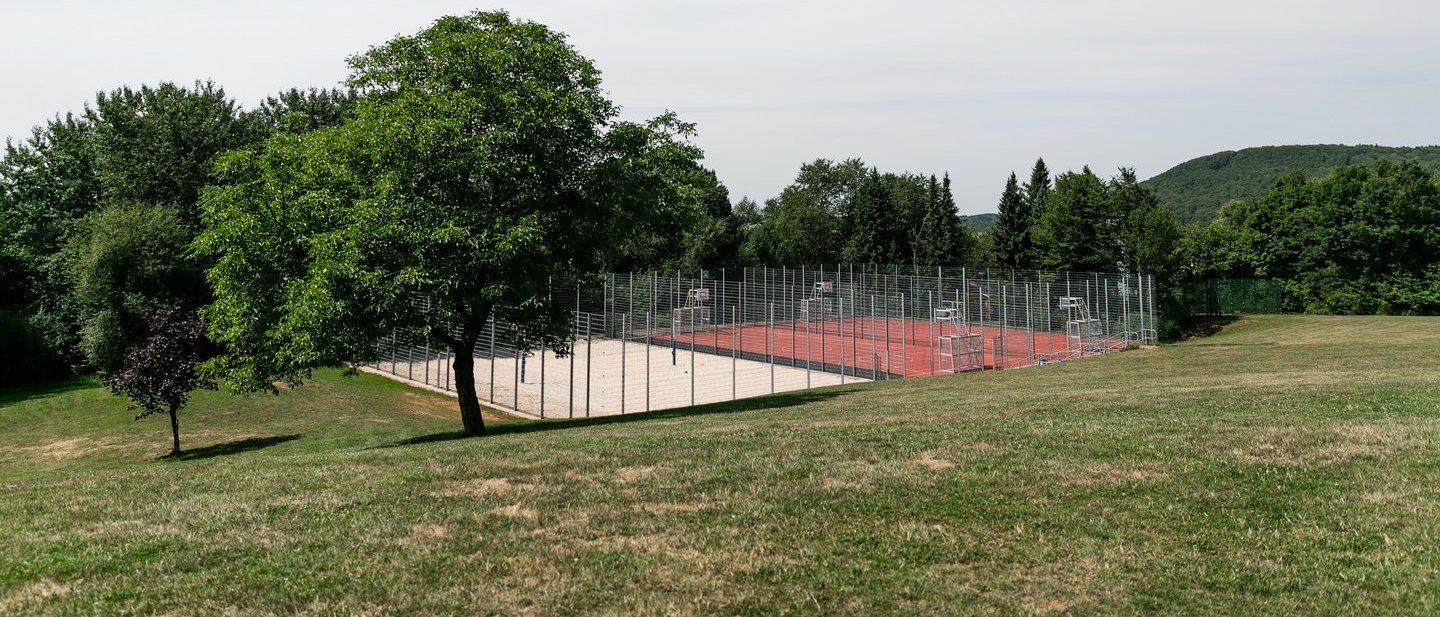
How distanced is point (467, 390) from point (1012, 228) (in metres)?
65.5

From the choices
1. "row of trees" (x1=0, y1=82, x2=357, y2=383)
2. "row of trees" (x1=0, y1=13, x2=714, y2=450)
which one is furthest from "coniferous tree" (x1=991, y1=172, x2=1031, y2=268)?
"row of trees" (x1=0, y1=13, x2=714, y2=450)

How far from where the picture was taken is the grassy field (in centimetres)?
619

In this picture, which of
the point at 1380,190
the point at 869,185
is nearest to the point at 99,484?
the point at 1380,190

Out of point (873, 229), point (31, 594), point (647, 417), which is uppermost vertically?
point (873, 229)

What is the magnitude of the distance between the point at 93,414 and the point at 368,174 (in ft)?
63.2

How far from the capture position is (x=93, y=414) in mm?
31234

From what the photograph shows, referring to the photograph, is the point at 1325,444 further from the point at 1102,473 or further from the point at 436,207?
Result: the point at 436,207

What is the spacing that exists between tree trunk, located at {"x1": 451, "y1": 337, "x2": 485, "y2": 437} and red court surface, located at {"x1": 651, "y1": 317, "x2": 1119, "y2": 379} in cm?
1694

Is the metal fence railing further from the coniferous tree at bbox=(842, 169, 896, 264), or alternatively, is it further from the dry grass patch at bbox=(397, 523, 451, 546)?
the coniferous tree at bbox=(842, 169, 896, 264)

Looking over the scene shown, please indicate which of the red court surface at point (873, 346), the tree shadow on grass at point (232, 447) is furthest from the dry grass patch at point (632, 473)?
the red court surface at point (873, 346)

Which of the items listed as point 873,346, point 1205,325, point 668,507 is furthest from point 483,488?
point 1205,325

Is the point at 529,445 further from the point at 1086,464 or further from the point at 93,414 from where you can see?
the point at 93,414

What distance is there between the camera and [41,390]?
1565 inches

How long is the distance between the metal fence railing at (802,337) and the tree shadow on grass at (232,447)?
32.2ft
